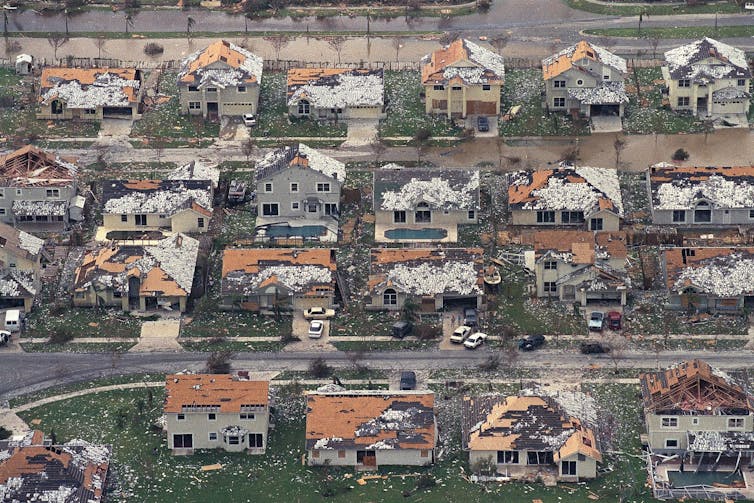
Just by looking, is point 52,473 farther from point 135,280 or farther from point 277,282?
point 277,282

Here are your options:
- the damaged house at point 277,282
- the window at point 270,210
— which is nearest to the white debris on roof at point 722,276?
the damaged house at point 277,282

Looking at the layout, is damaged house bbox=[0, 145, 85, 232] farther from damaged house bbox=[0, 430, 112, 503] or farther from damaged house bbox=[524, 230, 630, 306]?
damaged house bbox=[524, 230, 630, 306]

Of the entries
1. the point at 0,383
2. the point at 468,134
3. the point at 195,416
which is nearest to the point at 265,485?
the point at 195,416

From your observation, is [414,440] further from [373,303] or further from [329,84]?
[329,84]

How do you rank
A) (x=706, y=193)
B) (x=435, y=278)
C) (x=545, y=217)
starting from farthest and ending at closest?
(x=545, y=217)
(x=706, y=193)
(x=435, y=278)

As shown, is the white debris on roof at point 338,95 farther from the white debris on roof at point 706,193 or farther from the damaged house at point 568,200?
the white debris on roof at point 706,193

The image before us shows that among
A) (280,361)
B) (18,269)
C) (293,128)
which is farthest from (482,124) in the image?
(18,269)
